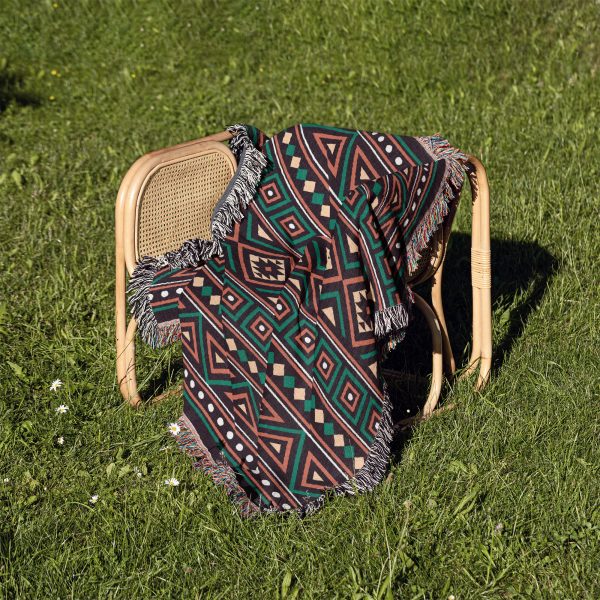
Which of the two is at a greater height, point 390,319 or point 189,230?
point 390,319

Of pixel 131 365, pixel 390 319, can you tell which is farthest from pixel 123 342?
pixel 390 319

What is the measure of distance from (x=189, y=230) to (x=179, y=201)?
0.15 m

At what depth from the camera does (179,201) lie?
362 cm

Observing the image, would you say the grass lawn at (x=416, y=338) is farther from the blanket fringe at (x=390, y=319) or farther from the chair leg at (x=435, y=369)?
the blanket fringe at (x=390, y=319)

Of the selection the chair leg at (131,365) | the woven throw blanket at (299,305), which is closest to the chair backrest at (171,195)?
the woven throw blanket at (299,305)

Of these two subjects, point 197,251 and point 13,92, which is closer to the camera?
point 197,251

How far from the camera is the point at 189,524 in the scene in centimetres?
310

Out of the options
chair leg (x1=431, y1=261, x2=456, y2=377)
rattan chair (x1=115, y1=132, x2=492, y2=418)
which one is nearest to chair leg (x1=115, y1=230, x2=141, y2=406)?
rattan chair (x1=115, y1=132, x2=492, y2=418)

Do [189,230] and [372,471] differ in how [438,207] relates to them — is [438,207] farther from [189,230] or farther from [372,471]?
[189,230]

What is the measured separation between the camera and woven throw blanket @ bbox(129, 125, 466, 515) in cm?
315

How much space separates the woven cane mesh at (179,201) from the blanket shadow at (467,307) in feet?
3.20

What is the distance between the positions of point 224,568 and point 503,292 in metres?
1.91

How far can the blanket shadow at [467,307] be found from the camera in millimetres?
3793

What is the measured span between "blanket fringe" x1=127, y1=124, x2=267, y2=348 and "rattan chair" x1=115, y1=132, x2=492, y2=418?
6cm
